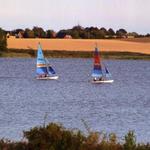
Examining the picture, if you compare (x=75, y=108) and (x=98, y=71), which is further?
(x=98, y=71)

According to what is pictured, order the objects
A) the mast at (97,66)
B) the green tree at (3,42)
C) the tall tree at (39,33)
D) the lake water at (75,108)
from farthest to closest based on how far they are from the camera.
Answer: the tall tree at (39,33) → the green tree at (3,42) → the mast at (97,66) → the lake water at (75,108)

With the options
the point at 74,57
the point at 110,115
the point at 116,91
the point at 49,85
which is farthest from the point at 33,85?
the point at 74,57

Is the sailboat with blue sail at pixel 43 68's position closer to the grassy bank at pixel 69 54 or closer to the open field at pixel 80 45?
the open field at pixel 80 45

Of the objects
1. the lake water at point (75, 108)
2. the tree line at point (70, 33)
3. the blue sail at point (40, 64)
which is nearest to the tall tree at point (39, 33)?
the tree line at point (70, 33)

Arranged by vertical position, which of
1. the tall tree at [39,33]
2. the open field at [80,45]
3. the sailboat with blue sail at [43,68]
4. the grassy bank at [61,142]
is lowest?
the open field at [80,45]

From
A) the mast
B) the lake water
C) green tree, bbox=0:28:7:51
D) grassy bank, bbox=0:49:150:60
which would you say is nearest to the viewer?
the lake water

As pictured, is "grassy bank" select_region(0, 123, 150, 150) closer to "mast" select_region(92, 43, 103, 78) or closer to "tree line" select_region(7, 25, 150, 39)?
"mast" select_region(92, 43, 103, 78)

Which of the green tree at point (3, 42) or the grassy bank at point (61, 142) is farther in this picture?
the green tree at point (3, 42)

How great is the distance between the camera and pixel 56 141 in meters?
11.5

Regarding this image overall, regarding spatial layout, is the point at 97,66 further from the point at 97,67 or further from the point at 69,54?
the point at 69,54

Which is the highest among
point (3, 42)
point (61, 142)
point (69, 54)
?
point (61, 142)

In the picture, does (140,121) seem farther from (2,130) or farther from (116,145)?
(116,145)

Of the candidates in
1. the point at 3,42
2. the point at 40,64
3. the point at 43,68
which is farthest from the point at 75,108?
the point at 3,42

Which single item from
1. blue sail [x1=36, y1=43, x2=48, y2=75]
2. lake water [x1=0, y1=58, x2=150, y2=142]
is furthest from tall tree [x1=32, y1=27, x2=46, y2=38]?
lake water [x1=0, y1=58, x2=150, y2=142]
